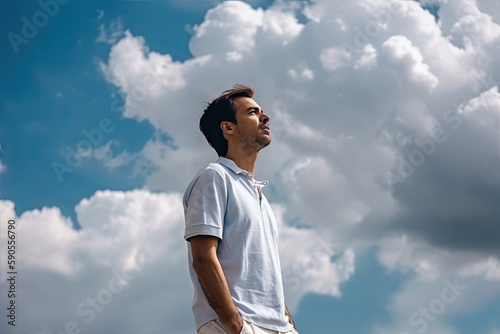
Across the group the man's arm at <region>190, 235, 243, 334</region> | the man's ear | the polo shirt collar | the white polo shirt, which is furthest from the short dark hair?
the man's arm at <region>190, 235, 243, 334</region>

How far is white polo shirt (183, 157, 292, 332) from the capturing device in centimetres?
345

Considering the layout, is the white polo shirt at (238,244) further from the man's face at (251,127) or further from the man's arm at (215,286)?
the man's face at (251,127)

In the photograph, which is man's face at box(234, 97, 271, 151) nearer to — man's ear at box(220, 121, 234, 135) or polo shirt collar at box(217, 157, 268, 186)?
man's ear at box(220, 121, 234, 135)

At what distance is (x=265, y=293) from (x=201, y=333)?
18.1 inches

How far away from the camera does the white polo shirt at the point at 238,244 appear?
11.3ft

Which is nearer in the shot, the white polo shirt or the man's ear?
the white polo shirt

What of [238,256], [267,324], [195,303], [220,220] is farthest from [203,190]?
[267,324]

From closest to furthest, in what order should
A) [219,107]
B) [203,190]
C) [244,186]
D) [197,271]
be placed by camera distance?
[197,271] → [203,190] → [244,186] → [219,107]

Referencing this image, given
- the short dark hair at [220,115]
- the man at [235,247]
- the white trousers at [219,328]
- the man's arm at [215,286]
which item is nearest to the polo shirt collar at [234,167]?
the man at [235,247]

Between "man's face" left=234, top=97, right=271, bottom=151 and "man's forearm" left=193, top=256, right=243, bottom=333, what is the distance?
1.03m

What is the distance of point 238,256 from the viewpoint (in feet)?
11.5

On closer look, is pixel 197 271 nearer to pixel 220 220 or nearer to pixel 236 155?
pixel 220 220

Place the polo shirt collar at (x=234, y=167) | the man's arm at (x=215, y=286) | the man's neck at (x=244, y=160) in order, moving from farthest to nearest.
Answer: the man's neck at (x=244, y=160) < the polo shirt collar at (x=234, y=167) < the man's arm at (x=215, y=286)

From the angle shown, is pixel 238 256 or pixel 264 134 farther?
pixel 264 134
